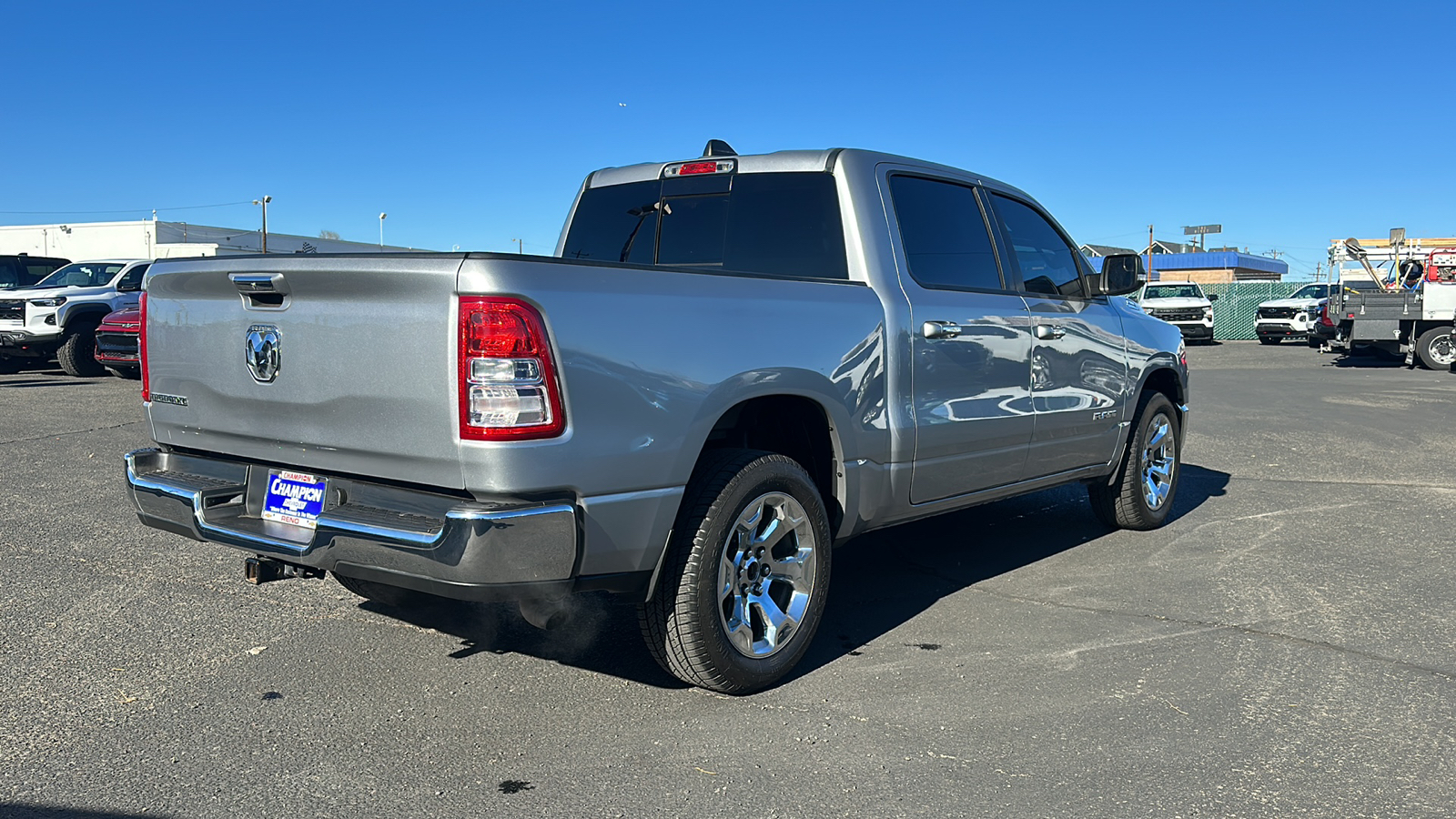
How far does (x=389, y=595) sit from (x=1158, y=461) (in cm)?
449

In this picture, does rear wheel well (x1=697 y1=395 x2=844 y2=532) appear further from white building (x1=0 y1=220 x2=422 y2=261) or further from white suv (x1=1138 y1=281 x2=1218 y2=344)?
white building (x1=0 y1=220 x2=422 y2=261)

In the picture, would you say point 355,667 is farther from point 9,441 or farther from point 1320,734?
point 9,441

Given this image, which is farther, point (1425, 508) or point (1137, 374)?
point (1425, 508)

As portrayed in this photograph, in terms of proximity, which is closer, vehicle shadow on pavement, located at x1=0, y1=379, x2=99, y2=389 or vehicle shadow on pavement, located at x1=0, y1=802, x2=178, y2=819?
vehicle shadow on pavement, located at x1=0, y1=802, x2=178, y2=819

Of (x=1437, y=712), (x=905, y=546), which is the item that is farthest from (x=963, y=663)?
(x=905, y=546)

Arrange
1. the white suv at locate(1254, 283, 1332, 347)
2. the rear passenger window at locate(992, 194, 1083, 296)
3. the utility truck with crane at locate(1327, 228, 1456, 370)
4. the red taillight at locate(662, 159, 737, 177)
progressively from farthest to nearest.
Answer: the white suv at locate(1254, 283, 1332, 347) → the utility truck with crane at locate(1327, 228, 1456, 370) → the rear passenger window at locate(992, 194, 1083, 296) → the red taillight at locate(662, 159, 737, 177)

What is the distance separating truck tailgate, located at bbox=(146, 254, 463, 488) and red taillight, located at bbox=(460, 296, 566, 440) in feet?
0.18

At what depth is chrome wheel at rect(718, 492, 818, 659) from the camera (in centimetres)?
392

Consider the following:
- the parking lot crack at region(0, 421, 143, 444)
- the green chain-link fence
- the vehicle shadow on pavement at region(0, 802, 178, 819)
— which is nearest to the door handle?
the vehicle shadow on pavement at region(0, 802, 178, 819)

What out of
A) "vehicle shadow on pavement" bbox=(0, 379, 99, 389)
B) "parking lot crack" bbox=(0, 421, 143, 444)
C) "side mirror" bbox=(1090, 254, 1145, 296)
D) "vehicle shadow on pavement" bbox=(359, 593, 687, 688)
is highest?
"side mirror" bbox=(1090, 254, 1145, 296)

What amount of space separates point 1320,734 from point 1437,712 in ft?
1.70

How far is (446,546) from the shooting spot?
3244 millimetres

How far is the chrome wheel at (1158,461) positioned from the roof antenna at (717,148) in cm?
297

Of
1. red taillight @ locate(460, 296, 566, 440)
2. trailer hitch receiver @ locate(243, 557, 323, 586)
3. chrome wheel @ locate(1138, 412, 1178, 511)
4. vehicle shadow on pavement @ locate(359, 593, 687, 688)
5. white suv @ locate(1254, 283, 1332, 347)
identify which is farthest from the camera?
white suv @ locate(1254, 283, 1332, 347)
